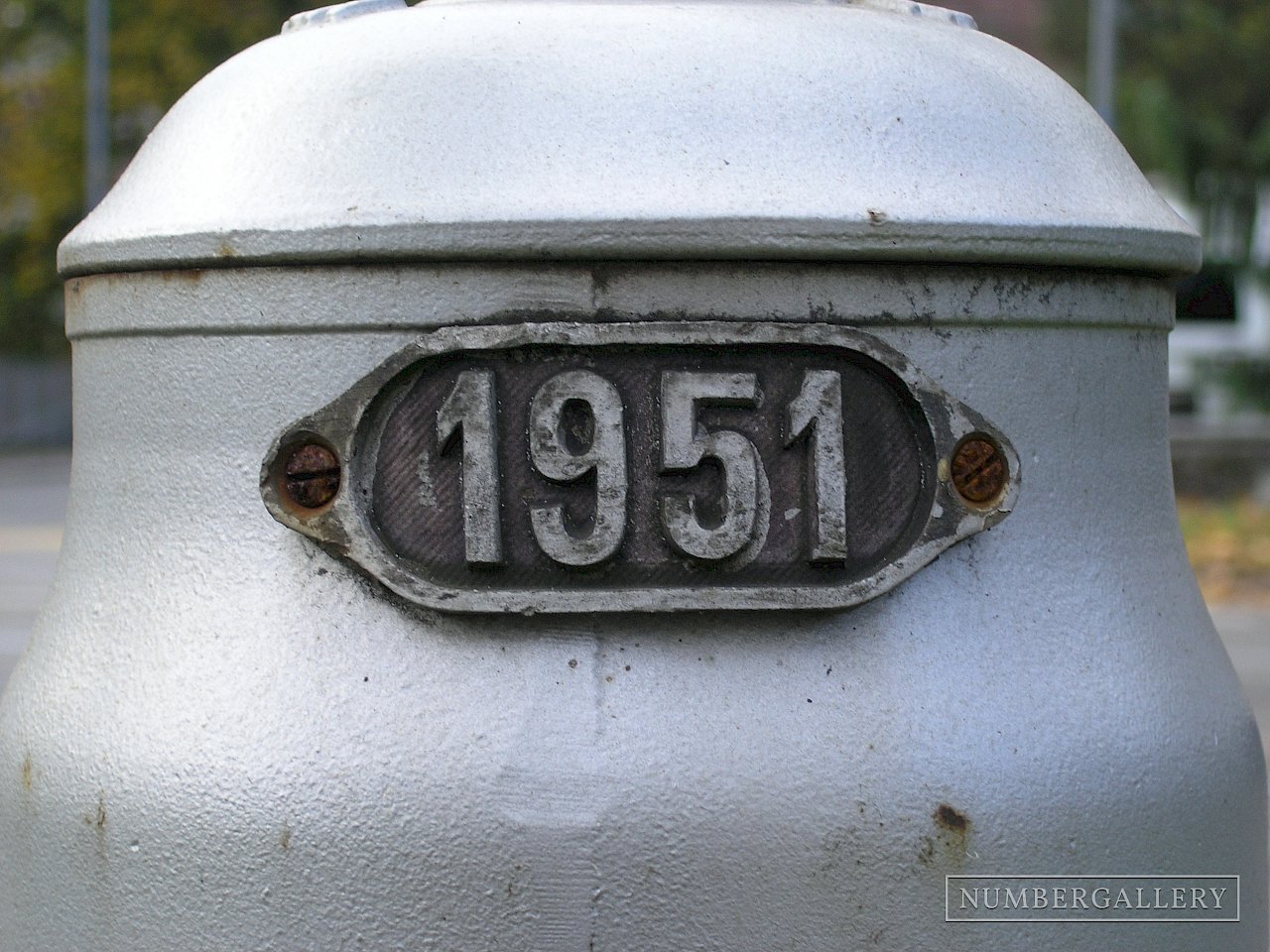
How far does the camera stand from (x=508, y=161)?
1.46 metres

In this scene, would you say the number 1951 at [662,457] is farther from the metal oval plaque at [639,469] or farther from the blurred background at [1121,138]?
the blurred background at [1121,138]

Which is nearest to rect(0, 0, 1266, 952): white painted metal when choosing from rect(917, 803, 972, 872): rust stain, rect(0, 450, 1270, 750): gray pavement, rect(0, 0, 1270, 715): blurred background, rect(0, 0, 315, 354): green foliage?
rect(917, 803, 972, 872): rust stain

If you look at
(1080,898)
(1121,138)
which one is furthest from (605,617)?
(1121,138)

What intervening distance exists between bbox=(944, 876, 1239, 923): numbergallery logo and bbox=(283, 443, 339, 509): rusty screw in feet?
2.11

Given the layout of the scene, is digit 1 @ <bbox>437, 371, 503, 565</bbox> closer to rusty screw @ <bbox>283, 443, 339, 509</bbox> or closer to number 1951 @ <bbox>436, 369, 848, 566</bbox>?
number 1951 @ <bbox>436, 369, 848, 566</bbox>

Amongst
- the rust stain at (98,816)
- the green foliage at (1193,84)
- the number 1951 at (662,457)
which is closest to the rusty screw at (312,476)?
the number 1951 at (662,457)

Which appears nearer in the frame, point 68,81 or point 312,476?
point 312,476

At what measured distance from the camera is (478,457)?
142 cm

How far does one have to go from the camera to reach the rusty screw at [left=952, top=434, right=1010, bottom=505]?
1.48 m

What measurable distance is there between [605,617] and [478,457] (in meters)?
0.18

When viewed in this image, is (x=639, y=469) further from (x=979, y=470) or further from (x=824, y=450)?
(x=979, y=470)

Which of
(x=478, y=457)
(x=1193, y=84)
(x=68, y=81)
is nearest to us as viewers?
(x=478, y=457)

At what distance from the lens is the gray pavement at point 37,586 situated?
6.24 meters

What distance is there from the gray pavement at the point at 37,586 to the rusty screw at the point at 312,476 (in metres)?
2.71
